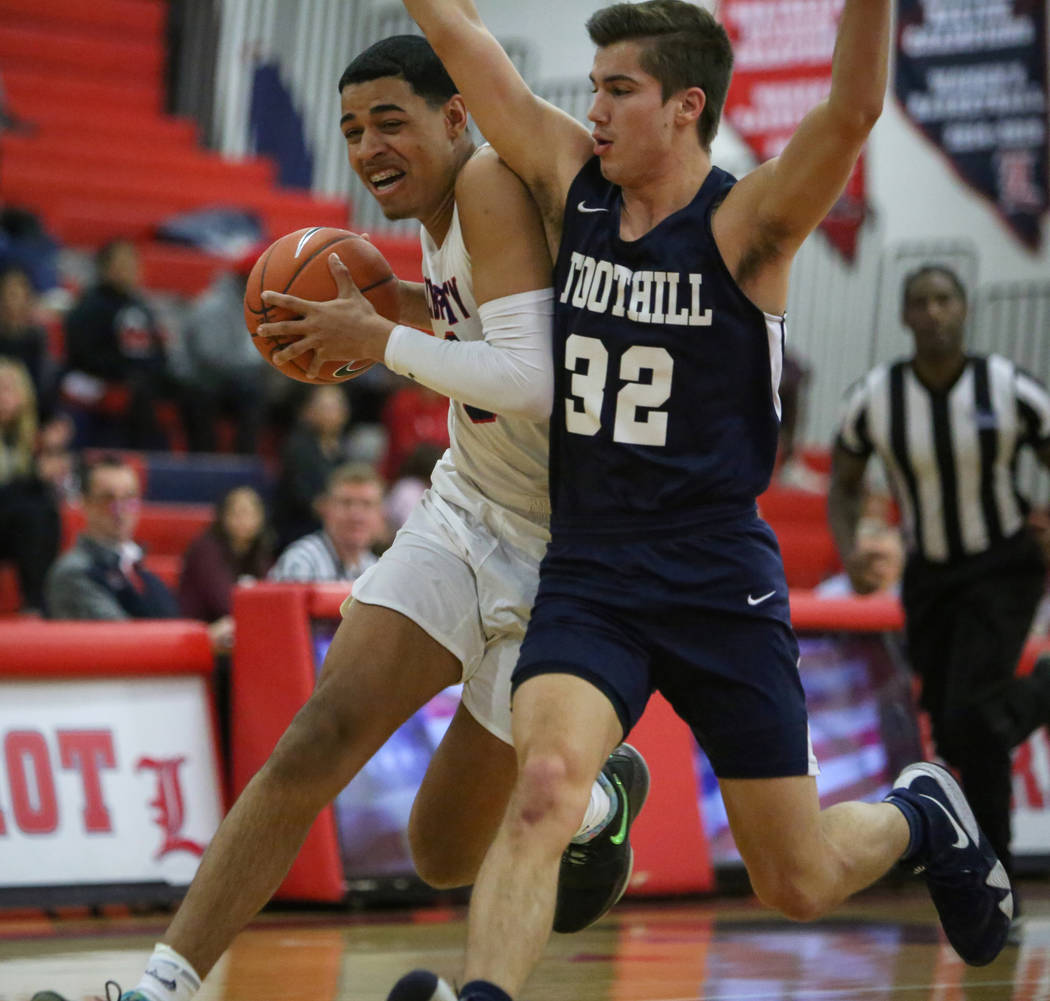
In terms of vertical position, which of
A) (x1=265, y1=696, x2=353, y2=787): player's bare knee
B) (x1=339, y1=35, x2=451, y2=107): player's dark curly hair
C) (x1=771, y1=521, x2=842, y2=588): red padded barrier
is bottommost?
(x1=771, y1=521, x2=842, y2=588): red padded barrier

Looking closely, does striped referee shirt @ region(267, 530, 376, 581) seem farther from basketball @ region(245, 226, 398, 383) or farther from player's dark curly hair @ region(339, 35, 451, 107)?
player's dark curly hair @ region(339, 35, 451, 107)


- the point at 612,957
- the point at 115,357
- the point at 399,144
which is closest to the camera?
the point at 399,144

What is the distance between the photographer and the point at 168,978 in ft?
11.8

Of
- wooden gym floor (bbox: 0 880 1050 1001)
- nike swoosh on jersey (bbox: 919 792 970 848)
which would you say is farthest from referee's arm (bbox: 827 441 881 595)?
nike swoosh on jersey (bbox: 919 792 970 848)

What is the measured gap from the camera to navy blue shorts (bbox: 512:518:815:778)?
12.0ft

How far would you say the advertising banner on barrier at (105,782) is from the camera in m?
6.35

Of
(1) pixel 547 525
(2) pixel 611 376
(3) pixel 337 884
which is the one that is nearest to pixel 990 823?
(3) pixel 337 884

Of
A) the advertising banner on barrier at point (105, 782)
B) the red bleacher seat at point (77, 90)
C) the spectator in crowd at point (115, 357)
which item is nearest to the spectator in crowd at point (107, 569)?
the advertising banner on barrier at point (105, 782)

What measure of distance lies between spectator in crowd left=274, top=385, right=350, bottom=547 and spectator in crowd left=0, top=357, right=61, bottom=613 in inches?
50.3

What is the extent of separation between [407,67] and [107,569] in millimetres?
4347

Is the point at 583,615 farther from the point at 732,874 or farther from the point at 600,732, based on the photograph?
the point at 732,874

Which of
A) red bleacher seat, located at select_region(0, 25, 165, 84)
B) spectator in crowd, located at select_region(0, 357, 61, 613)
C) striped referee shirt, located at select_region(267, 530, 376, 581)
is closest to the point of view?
striped referee shirt, located at select_region(267, 530, 376, 581)

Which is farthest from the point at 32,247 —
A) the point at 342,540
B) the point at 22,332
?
the point at 342,540

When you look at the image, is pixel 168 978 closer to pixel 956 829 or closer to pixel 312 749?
pixel 312 749
